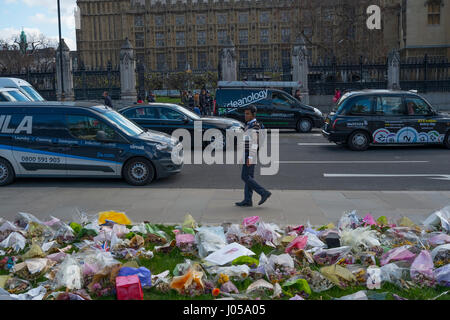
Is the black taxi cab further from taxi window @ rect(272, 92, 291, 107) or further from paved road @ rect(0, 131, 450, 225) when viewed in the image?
taxi window @ rect(272, 92, 291, 107)

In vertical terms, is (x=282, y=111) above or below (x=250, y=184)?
above

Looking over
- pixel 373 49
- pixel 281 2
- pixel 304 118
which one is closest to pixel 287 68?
pixel 373 49

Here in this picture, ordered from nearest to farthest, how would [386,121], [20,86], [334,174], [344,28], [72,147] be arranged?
1. [72,147]
2. [334,174]
3. [386,121]
4. [20,86]
5. [344,28]

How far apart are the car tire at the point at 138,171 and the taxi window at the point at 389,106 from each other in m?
8.18

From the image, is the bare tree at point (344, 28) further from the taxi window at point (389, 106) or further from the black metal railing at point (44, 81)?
the taxi window at point (389, 106)

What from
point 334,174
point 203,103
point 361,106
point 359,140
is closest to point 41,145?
point 334,174

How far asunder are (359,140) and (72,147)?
9044mm

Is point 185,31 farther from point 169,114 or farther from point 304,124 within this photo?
point 169,114

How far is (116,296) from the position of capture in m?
5.12

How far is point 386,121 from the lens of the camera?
1625cm

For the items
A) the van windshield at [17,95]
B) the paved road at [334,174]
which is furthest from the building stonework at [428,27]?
the van windshield at [17,95]

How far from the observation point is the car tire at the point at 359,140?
16500 millimetres

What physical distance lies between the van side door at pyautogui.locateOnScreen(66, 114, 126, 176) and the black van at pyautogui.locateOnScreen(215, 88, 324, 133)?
431 inches
